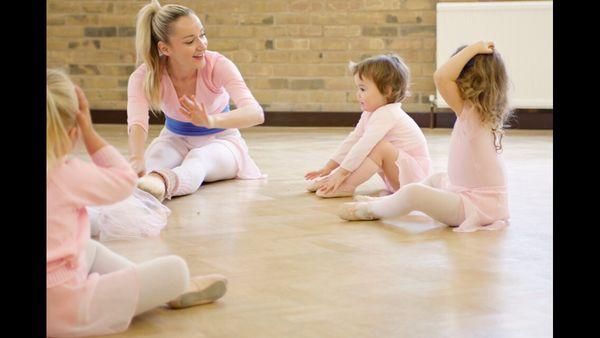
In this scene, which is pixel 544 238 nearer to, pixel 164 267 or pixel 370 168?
pixel 370 168

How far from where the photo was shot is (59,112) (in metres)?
1.62

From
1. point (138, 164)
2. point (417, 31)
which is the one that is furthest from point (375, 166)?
point (417, 31)

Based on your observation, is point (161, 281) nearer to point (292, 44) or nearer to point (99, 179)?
point (99, 179)

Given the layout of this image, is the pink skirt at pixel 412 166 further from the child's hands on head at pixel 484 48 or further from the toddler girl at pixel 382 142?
the child's hands on head at pixel 484 48

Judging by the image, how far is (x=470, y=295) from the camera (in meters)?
2.09

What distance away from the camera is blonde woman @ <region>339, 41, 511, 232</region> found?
296cm

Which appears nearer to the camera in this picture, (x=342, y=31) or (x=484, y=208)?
(x=484, y=208)

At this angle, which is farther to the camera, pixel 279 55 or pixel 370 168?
pixel 279 55

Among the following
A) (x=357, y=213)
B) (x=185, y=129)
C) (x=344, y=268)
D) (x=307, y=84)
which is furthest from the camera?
(x=307, y=84)

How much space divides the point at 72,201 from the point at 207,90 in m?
2.36

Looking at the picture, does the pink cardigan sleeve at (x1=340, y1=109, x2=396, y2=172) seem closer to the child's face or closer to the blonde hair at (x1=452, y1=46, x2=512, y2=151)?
the child's face
